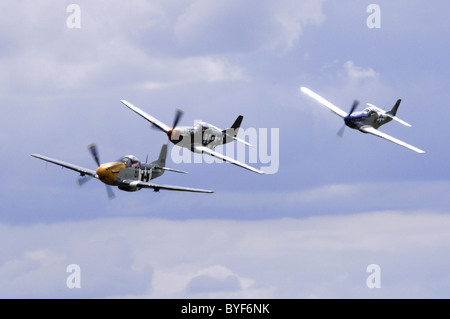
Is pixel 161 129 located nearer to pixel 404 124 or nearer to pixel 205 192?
pixel 205 192

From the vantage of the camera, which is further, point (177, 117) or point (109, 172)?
point (177, 117)

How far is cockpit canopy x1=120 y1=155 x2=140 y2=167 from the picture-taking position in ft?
273

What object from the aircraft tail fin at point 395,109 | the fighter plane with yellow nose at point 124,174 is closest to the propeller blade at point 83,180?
the fighter plane with yellow nose at point 124,174

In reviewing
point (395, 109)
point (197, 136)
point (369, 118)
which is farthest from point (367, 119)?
point (197, 136)

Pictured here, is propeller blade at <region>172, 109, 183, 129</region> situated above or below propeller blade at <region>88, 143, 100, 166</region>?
above

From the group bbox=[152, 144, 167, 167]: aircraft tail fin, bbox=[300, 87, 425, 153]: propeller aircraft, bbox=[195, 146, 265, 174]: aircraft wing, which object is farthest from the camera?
bbox=[300, 87, 425, 153]: propeller aircraft

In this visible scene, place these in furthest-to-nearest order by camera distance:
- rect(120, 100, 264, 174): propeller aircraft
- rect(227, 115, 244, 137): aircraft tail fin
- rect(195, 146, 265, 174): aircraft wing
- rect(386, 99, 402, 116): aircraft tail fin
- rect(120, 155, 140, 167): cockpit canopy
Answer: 1. rect(227, 115, 244, 137): aircraft tail fin
2. rect(386, 99, 402, 116): aircraft tail fin
3. rect(120, 100, 264, 174): propeller aircraft
4. rect(120, 155, 140, 167): cockpit canopy
5. rect(195, 146, 265, 174): aircraft wing

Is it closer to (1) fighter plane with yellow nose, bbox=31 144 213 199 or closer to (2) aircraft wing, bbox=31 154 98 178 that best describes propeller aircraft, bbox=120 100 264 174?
(1) fighter plane with yellow nose, bbox=31 144 213 199

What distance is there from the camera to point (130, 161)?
8369 cm

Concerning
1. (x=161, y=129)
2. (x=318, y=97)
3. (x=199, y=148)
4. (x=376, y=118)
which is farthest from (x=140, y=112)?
(x=376, y=118)

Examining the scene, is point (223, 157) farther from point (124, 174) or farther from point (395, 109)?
point (395, 109)

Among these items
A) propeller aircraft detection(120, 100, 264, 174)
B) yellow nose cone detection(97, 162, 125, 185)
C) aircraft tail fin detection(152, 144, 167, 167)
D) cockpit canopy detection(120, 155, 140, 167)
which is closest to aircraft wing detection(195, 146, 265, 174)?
propeller aircraft detection(120, 100, 264, 174)

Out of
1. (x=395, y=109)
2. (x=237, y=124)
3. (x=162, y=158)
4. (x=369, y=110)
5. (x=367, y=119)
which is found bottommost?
(x=162, y=158)

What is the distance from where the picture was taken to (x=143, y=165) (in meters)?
86.1
